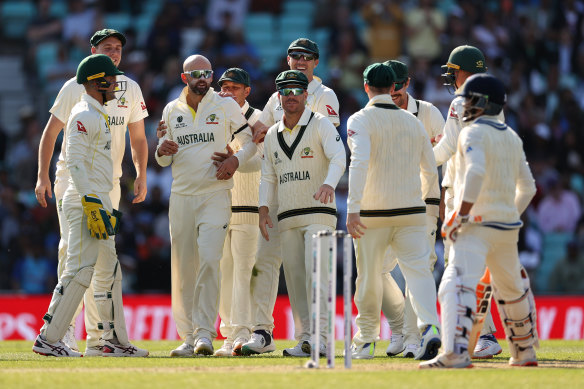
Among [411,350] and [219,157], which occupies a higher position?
[219,157]

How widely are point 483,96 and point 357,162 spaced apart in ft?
3.65

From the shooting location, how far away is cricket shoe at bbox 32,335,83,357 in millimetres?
9203

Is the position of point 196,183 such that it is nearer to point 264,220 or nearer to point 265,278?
point 264,220

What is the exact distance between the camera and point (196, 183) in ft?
31.7

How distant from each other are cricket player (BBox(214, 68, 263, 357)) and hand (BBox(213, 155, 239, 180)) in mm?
377

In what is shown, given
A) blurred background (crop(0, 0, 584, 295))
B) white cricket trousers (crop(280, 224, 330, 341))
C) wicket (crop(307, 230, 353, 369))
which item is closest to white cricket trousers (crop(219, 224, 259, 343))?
white cricket trousers (crop(280, 224, 330, 341))

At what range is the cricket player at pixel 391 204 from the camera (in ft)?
28.8

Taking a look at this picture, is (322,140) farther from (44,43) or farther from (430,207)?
(44,43)

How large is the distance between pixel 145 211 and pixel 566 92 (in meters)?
7.90

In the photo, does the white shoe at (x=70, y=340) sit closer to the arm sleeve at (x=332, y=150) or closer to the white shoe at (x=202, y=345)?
the white shoe at (x=202, y=345)

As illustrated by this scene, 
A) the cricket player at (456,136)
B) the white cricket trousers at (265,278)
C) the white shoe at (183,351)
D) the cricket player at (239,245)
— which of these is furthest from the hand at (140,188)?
the cricket player at (456,136)

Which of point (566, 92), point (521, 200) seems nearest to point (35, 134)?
point (566, 92)

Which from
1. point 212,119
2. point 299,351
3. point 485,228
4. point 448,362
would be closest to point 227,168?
point 212,119

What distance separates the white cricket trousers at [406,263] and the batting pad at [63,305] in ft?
7.68
